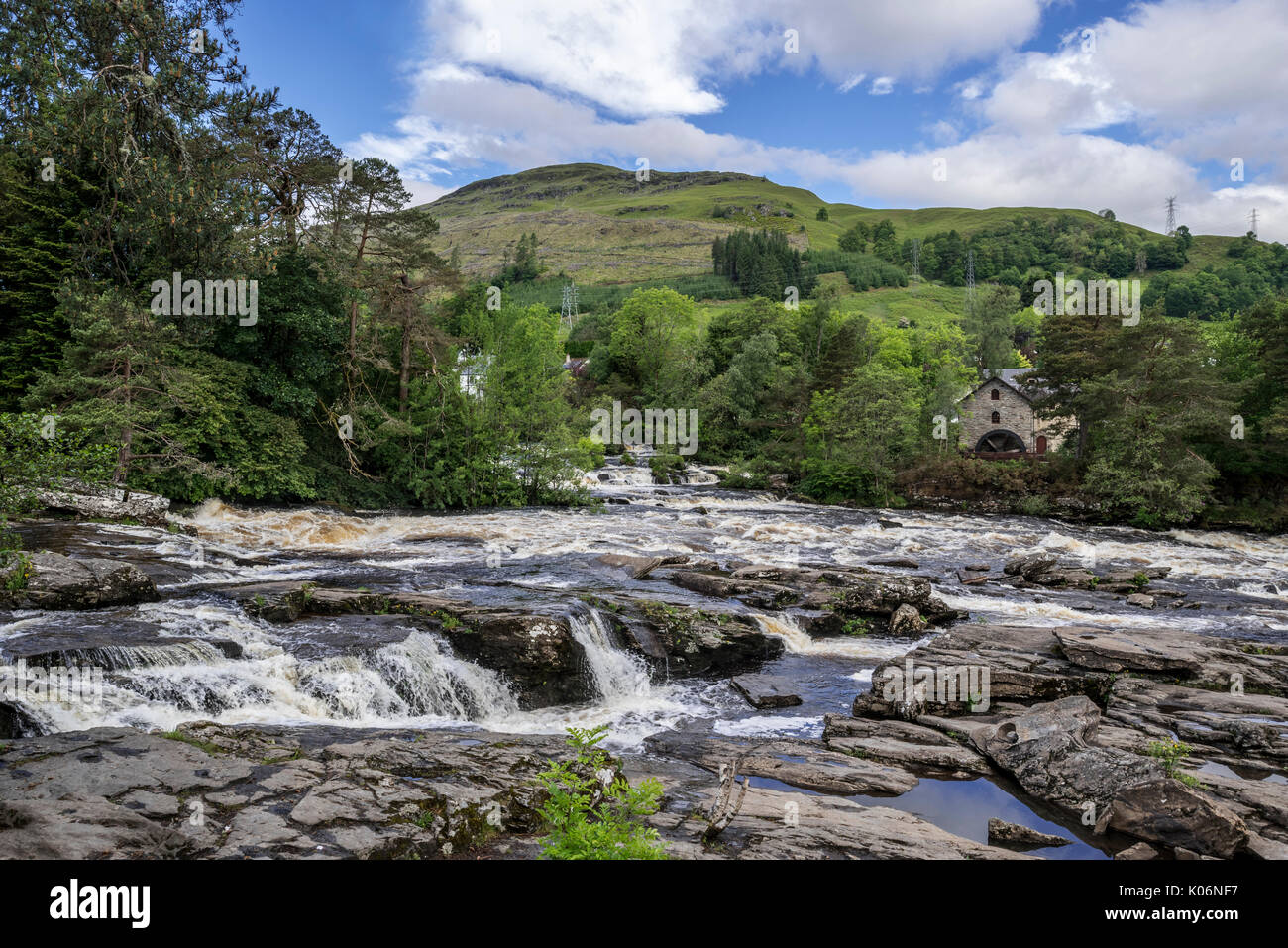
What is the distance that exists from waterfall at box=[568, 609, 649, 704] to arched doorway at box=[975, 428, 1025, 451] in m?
62.2

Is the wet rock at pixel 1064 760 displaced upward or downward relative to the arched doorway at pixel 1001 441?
downward

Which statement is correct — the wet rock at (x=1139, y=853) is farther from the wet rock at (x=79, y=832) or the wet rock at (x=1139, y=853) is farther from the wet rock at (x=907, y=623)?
the wet rock at (x=907, y=623)

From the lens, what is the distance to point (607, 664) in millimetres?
16250

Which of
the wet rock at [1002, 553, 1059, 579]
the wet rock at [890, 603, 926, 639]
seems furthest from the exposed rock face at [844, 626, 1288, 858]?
the wet rock at [1002, 553, 1059, 579]

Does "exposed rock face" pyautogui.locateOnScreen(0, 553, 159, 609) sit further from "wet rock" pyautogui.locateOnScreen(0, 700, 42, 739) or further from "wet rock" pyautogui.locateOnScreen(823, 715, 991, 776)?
"wet rock" pyautogui.locateOnScreen(823, 715, 991, 776)

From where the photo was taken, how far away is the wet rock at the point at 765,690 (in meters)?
15.0

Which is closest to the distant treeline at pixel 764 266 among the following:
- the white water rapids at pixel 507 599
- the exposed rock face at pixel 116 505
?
the white water rapids at pixel 507 599

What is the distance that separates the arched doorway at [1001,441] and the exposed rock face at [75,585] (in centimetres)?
6887

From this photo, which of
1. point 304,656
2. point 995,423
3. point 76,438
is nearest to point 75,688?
point 304,656

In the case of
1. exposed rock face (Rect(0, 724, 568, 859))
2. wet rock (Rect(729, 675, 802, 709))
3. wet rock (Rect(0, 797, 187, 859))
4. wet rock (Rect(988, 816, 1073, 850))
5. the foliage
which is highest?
the foliage

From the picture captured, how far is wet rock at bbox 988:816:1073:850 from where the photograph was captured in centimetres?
893

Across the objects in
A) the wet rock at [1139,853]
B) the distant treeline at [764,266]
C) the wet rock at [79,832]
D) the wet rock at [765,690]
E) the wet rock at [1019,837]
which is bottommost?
the wet rock at [765,690]
